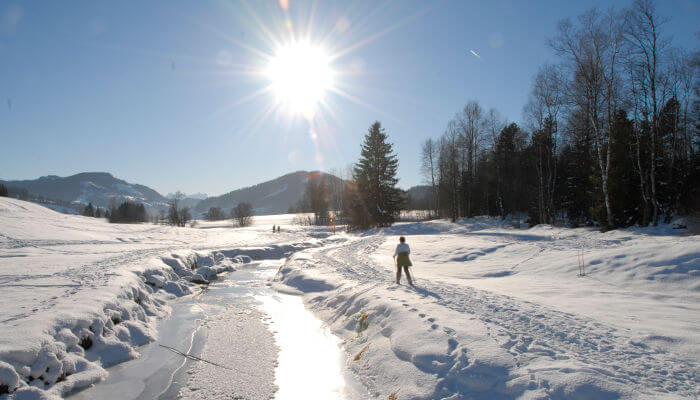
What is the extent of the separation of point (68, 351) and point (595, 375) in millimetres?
8407

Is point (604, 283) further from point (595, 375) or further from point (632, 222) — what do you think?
point (632, 222)

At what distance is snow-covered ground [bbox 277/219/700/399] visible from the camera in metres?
3.94

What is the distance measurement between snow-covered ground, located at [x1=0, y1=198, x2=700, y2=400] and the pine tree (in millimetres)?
19923

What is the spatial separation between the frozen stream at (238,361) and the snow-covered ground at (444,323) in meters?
0.12

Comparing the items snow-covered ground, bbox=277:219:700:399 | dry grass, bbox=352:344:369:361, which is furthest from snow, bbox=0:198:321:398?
snow-covered ground, bbox=277:219:700:399

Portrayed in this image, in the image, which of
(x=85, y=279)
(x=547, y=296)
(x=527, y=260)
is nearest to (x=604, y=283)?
(x=547, y=296)

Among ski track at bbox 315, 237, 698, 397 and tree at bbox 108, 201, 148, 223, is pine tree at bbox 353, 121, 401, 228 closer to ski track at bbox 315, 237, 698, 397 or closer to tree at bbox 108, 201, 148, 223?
ski track at bbox 315, 237, 698, 397

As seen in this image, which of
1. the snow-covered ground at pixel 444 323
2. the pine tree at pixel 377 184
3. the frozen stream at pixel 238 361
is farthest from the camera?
the pine tree at pixel 377 184

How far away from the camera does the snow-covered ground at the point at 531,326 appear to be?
3.94m

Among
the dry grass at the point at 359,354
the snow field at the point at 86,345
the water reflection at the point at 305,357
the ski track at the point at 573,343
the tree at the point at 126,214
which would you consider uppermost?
the tree at the point at 126,214

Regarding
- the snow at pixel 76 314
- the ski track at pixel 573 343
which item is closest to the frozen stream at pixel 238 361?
the snow at pixel 76 314

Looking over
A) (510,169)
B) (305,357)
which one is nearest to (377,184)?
(510,169)

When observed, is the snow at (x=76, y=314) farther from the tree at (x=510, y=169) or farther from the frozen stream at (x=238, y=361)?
the tree at (x=510, y=169)

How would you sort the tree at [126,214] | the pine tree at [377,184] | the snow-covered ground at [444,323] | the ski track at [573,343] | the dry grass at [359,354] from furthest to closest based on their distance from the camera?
the tree at [126,214] → the pine tree at [377,184] → the dry grass at [359,354] → the snow-covered ground at [444,323] → the ski track at [573,343]
